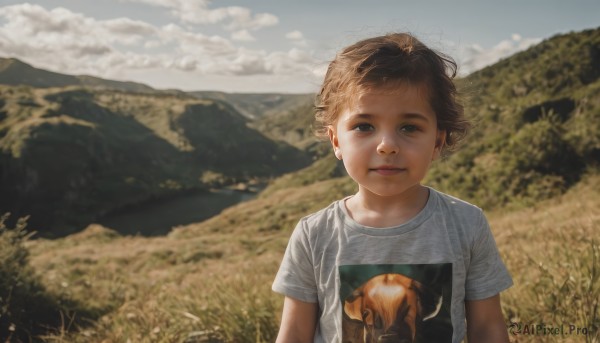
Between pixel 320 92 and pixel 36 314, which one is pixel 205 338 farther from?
pixel 36 314

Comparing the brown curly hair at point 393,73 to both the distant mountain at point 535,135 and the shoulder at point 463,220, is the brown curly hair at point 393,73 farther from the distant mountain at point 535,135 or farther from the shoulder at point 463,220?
the distant mountain at point 535,135

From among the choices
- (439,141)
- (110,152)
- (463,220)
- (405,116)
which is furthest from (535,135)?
(110,152)

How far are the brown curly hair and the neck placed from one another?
31 centimetres

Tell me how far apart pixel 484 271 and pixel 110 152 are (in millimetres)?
105252

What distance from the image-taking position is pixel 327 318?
1.65 m

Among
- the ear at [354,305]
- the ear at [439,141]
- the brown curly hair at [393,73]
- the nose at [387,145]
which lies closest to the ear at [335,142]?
the brown curly hair at [393,73]

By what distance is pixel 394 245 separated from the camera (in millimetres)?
1563

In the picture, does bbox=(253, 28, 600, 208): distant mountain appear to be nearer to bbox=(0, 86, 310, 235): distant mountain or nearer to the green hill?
the green hill

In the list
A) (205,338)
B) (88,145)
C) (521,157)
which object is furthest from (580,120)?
(88,145)

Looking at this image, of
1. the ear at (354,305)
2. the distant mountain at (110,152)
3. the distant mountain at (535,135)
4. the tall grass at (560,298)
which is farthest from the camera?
the distant mountain at (110,152)

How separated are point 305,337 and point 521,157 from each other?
62.6 ft

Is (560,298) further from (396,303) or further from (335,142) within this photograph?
(335,142)

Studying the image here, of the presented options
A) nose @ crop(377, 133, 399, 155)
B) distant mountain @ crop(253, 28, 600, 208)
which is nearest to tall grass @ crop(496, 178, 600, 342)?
nose @ crop(377, 133, 399, 155)

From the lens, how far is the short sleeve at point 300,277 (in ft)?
5.42
